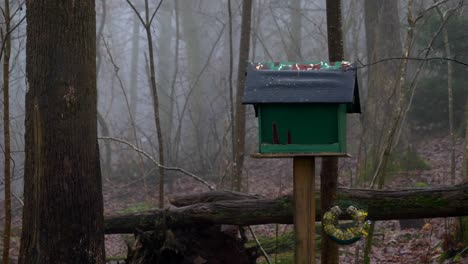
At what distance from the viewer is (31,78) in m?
4.97

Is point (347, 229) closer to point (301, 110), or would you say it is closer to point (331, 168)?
point (331, 168)

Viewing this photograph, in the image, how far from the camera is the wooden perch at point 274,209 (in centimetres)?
567

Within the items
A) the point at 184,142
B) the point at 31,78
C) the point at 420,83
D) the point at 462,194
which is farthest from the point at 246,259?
the point at 184,142

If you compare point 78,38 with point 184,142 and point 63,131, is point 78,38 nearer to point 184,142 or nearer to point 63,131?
point 63,131

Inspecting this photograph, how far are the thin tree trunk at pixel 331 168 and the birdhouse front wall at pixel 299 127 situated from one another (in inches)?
37.5

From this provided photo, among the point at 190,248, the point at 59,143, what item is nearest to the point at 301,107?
the point at 59,143

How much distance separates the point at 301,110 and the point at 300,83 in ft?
0.60

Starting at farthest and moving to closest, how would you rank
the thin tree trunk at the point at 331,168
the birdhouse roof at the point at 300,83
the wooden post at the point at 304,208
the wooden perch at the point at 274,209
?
1. the wooden perch at the point at 274,209
2. the thin tree trunk at the point at 331,168
3. the wooden post at the point at 304,208
4. the birdhouse roof at the point at 300,83

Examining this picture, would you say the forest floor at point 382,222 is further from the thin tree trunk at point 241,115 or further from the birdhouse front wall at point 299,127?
the birdhouse front wall at point 299,127

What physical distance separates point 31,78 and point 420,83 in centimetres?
1037

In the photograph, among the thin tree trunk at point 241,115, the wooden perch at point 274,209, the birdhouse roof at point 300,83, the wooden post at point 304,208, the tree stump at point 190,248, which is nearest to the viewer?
the birdhouse roof at point 300,83

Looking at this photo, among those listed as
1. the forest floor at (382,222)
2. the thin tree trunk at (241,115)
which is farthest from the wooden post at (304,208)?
the thin tree trunk at (241,115)

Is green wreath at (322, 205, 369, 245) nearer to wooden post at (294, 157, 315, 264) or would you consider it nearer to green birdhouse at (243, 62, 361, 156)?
wooden post at (294, 157, 315, 264)

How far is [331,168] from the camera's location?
477 cm
